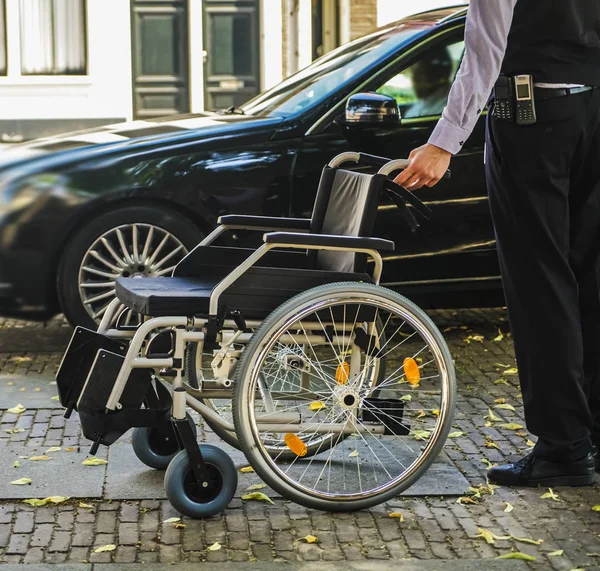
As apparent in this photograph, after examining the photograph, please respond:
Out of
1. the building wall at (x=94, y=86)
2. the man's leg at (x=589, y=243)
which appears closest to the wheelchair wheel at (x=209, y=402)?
the man's leg at (x=589, y=243)

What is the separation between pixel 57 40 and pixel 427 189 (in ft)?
38.8

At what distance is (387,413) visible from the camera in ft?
14.2

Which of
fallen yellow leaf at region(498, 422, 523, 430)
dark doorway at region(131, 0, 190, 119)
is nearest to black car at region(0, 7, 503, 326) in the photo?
fallen yellow leaf at region(498, 422, 523, 430)

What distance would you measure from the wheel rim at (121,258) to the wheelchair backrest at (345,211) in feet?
6.57

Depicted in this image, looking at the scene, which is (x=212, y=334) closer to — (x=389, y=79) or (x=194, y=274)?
(x=194, y=274)

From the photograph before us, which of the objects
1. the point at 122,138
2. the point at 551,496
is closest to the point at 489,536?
the point at 551,496

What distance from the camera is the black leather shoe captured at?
4398mm

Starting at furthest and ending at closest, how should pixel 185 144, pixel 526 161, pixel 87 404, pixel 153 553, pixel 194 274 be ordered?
pixel 185 144 → pixel 194 274 → pixel 526 161 → pixel 87 404 → pixel 153 553

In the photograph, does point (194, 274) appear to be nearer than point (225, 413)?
Yes

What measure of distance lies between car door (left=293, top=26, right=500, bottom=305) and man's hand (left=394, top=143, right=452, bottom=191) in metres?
2.41

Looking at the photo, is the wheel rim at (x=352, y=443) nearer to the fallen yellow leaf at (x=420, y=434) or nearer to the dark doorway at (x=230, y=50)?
the fallen yellow leaf at (x=420, y=434)

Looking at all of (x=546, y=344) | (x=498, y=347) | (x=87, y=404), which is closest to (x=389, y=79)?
(x=498, y=347)

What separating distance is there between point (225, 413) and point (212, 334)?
4.62ft

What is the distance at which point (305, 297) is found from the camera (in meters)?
3.99
